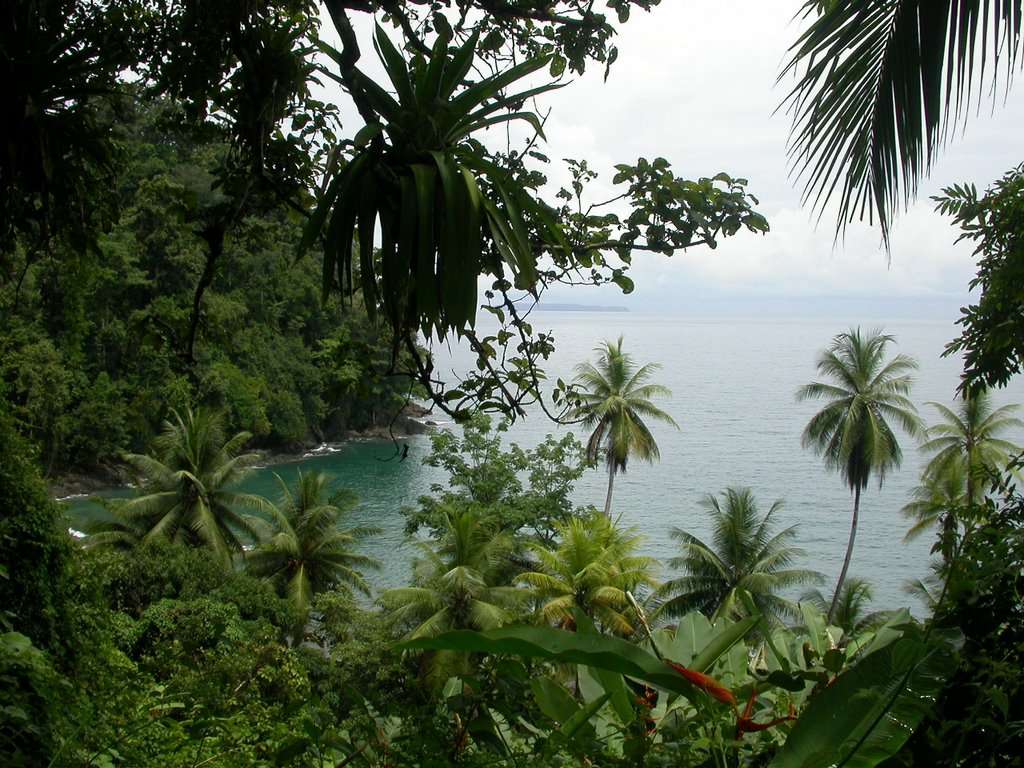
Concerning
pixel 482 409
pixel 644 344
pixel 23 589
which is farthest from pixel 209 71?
pixel 644 344

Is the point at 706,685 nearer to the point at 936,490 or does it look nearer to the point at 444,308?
the point at 444,308

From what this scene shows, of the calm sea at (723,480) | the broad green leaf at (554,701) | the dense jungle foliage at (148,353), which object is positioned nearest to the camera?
the broad green leaf at (554,701)

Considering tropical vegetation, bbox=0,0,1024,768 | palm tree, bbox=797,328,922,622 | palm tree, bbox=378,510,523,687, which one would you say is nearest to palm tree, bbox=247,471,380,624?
palm tree, bbox=378,510,523,687

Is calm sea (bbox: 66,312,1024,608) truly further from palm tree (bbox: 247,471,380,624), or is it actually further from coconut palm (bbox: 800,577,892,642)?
palm tree (bbox: 247,471,380,624)

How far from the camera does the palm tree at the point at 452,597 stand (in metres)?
13.3

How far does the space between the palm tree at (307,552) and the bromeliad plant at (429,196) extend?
16.3 metres

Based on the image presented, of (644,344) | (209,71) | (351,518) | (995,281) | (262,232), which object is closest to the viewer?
(209,71)

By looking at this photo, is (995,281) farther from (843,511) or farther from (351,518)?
(843,511)

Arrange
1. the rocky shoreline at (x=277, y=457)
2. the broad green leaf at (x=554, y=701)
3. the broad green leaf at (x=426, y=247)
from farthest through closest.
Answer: the rocky shoreline at (x=277, y=457)
the broad green leaf at (x=426, y=247)
the broad green leaf at (x=554, y=701)

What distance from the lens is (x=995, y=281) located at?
379cm

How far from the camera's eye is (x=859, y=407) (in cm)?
2183

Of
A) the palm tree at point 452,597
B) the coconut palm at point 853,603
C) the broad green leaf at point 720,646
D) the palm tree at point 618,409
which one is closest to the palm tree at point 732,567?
the coconut palm at point 853,603

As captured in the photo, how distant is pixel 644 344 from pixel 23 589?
95.8 m

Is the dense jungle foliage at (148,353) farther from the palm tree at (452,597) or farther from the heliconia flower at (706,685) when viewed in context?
the heliconia flower at (706,685)
